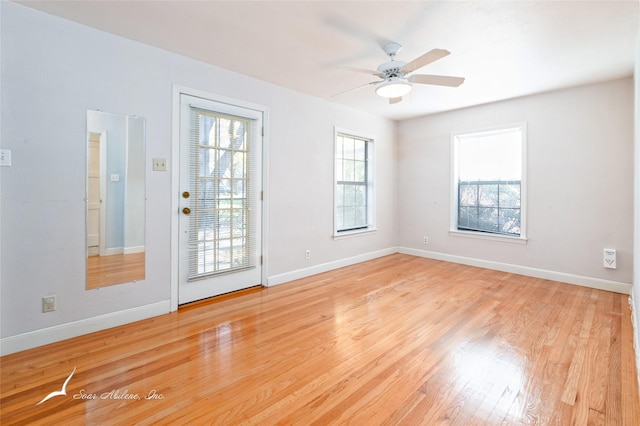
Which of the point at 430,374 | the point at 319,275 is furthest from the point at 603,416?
the point at 319,275

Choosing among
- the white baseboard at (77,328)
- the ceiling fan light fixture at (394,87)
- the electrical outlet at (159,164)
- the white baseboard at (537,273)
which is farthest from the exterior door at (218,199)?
the white baseboard at (537,273)

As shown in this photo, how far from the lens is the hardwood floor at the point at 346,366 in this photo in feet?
5.29

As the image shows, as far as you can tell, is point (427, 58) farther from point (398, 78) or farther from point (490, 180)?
point (490, 180)

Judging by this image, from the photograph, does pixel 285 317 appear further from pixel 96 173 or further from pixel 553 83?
pixel 553 83

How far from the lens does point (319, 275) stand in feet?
14.1

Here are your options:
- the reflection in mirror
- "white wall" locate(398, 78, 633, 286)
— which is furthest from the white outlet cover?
the reflection in mirror

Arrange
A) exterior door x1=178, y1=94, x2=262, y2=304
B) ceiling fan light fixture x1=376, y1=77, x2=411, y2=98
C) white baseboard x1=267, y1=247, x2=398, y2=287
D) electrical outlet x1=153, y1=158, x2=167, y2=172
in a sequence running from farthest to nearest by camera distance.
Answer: white baseboard x1=267, y1=247, x2=398, y2=287 < exterior door x1=178, y1=94, x2=262, y2=304 < electrical outlet x1=153, y1=158, x2=167, y2=172 < ceiling fan light fixture x1=376, y1=77, x2=411, y2=98

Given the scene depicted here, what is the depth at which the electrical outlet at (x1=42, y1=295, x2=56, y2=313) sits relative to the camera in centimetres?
233

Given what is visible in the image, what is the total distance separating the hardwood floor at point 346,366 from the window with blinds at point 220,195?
507 millimetres

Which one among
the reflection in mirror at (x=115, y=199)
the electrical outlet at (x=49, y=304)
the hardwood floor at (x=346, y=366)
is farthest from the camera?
the reflection in mirror at (x=115, y=199)

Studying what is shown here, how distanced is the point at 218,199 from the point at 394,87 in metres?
2.17

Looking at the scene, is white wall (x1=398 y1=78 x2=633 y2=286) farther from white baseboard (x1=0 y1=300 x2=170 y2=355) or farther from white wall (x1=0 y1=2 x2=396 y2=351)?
white baseboard (x1=0 y1=300 x2=170 y2=355)

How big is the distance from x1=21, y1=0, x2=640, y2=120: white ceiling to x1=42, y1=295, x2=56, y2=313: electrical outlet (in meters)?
2.22

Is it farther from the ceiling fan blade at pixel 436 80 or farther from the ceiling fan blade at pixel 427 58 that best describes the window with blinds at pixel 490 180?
the ceiling fan blade at pixel 427 58
